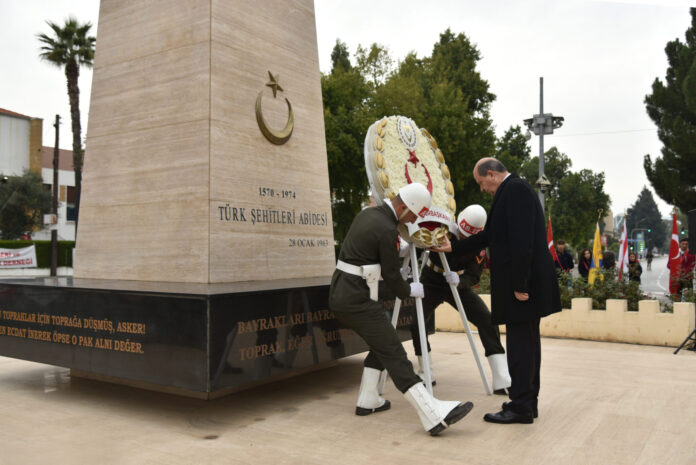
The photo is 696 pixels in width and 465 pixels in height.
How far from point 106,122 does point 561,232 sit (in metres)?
53.8

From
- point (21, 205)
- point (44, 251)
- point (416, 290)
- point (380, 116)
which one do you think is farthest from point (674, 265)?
point (21, 205)

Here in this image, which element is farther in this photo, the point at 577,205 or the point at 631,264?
the point at 577,205

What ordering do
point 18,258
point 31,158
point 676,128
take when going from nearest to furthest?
1. point 676,128
2. point 18,258
3. point 31,158

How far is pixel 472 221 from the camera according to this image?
5871 mm

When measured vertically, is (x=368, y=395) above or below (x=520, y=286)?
below

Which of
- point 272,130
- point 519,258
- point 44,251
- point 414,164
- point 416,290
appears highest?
point 272,130

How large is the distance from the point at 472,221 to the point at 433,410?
7.14 feet

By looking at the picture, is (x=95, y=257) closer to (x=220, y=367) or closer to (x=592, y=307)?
(x=220, y=367)

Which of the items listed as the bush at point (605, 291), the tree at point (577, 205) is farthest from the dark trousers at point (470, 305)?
the tree at point (577, 205)

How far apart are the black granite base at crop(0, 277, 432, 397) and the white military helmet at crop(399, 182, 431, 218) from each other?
1296 mm

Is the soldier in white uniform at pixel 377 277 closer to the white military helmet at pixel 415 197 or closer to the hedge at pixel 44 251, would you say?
the white military helmet at pixel 415 197

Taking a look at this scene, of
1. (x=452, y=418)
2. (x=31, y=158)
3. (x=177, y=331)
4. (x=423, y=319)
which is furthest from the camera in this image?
(x=31, y=158)

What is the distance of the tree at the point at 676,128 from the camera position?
27266 mm

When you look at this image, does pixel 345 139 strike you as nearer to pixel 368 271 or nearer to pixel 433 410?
pixel 368 271
